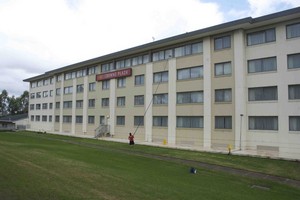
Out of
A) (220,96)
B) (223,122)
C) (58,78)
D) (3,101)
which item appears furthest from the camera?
(3,101)

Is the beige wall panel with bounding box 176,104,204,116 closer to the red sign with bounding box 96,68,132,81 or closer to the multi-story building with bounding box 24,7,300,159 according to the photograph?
the multi-story building with bounding box 24,7,300,159

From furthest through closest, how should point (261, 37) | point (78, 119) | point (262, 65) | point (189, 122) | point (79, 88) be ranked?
point (79, 88), point (78, 119), point (189, 122), point (261, 37), point (262, 65)

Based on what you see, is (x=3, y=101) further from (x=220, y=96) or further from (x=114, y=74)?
(x=220, y=96)

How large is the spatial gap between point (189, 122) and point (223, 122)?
4.56 m

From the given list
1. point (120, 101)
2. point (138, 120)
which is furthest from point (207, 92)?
point (120, 101)

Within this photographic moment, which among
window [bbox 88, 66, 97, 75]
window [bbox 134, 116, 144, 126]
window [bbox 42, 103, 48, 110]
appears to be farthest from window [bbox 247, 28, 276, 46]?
window [bbox 42, 103, 48, 110]

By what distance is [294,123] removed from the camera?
25.2 m

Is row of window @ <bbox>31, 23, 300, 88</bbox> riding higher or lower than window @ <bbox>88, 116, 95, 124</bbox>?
higher

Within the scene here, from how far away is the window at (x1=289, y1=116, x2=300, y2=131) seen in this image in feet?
81.9

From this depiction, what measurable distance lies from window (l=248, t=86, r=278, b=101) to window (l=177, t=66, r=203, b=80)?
250 inches

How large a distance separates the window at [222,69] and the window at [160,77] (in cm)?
753

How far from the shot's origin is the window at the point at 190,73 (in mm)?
32534

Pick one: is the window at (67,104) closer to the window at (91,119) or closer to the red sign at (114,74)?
the window at (91,119)

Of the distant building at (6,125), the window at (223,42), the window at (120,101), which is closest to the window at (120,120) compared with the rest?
the window at (120,101)
